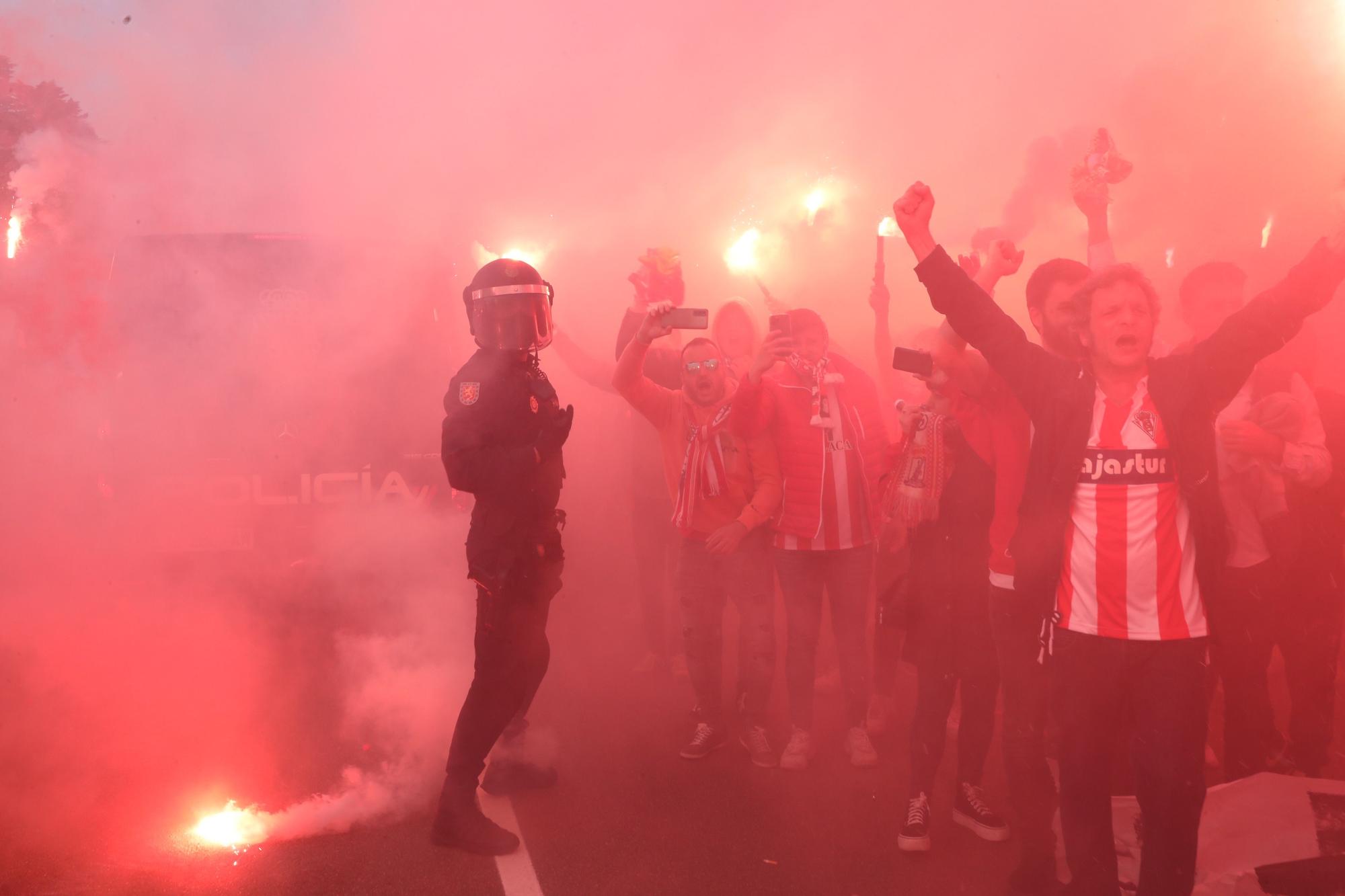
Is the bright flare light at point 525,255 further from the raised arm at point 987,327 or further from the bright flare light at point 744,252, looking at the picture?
the raised arm at point 987,327

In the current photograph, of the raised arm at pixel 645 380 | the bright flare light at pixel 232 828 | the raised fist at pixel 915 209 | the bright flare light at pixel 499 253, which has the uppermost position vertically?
the bright flare light at pixel 499 253

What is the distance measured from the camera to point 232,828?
3119mm

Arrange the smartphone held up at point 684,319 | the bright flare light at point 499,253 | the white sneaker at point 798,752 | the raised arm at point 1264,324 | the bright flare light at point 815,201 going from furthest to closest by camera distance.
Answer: the bright flare light at point 815,201, the bright flare light at point 499,253, the white sneaker at point 798,752, the smartphone held up at point 684,319, the raised arm at point 1264,324

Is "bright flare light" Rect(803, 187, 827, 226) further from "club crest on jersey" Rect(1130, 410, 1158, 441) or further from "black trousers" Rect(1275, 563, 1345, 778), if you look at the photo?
"club crest on jersey" Rect(1130, 410, 1158, 441)

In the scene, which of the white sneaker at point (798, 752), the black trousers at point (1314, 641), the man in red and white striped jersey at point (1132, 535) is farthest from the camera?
the white sneaker at point (798, 752)

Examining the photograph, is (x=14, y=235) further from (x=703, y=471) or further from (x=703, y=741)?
(x=703, y=741)

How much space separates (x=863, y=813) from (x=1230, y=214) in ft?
16.7

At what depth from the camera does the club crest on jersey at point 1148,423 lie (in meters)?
2.35

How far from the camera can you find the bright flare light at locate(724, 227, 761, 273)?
8.54m

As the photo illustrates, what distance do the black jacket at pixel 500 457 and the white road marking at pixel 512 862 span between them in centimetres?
89

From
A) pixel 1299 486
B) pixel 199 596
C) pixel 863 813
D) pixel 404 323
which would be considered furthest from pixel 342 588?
pixel 1299 486

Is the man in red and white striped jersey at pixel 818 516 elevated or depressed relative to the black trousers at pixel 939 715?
elevated

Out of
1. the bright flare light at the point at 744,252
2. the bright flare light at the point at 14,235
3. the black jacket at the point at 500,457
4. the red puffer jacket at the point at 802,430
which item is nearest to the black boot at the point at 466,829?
the black jacket at the point at 500,457

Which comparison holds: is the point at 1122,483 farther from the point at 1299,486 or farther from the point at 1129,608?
the point at 1299,486
